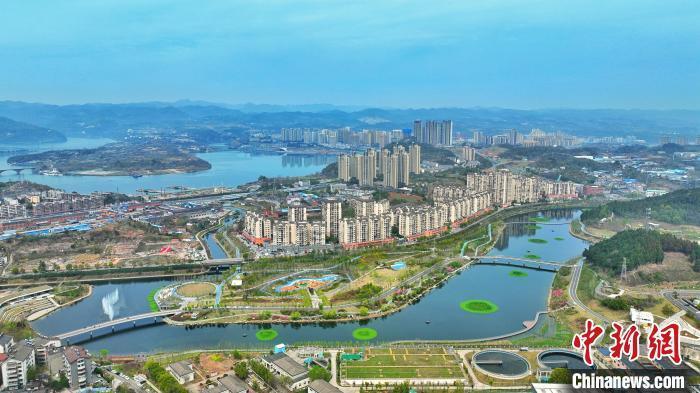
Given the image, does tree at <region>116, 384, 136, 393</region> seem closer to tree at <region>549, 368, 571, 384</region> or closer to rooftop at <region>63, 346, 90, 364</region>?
rooftop at <region>63, 346, 90, 364</region>

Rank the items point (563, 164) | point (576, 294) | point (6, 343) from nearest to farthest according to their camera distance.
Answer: point (6, 343) → point (576, 294) → point (563, 164)

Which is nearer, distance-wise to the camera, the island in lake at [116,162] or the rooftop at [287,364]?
the rooftop at [287,364]

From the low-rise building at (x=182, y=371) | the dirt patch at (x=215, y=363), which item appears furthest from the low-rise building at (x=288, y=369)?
the low-rise building at (x=182, y=371)

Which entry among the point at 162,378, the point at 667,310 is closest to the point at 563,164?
the point at 667,310

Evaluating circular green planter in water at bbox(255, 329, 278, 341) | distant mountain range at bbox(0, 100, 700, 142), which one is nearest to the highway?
circular green planter in water at bbox(255, 329, 278, 341)

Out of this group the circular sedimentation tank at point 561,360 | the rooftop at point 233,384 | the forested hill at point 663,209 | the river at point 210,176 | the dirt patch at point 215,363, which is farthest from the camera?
the river at point 210,176

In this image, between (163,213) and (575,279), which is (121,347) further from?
(163,213)

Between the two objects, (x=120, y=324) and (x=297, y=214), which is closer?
(x=120, y=324)

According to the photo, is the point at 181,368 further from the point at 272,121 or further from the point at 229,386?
the point at 272,121

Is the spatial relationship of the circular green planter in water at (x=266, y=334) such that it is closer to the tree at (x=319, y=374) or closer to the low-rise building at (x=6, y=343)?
the tree at (x=319, y=374)
